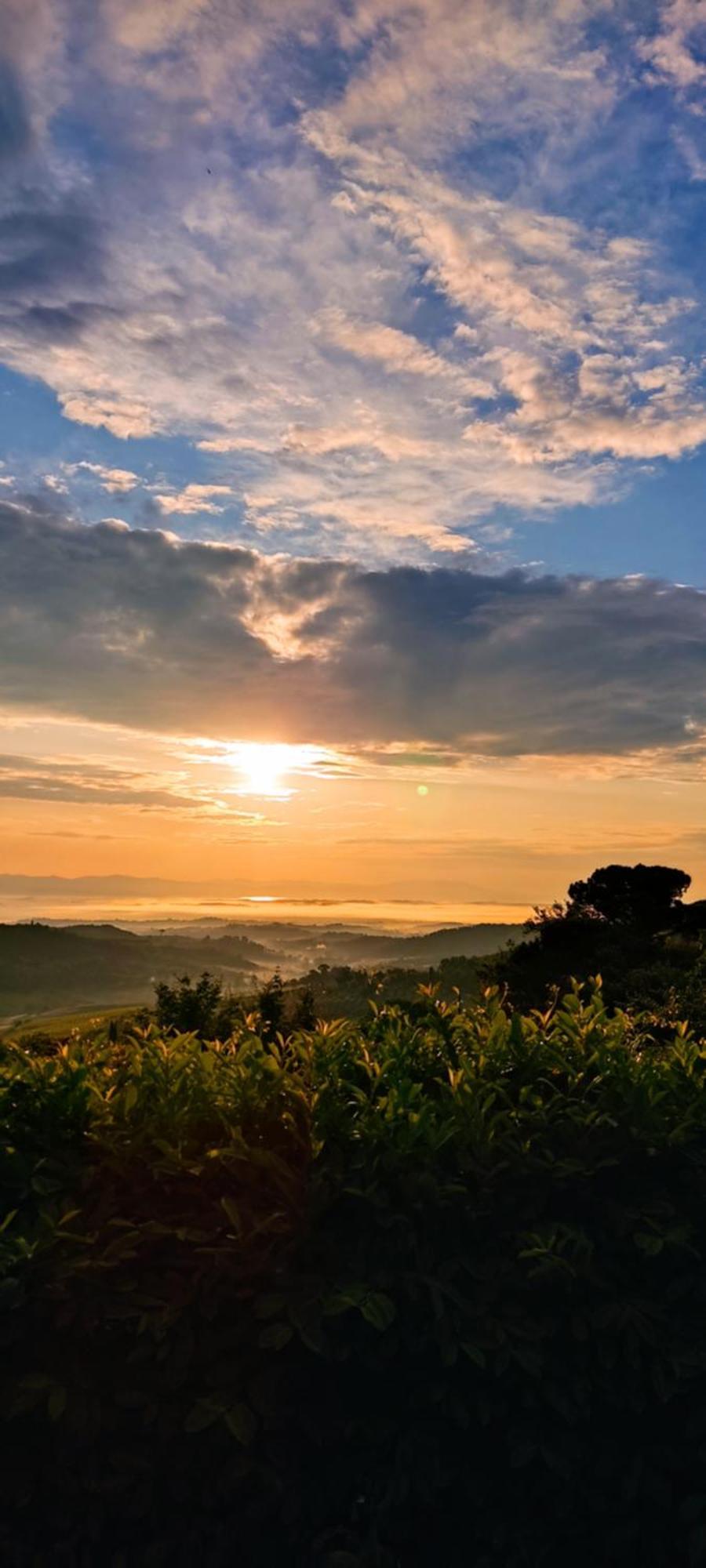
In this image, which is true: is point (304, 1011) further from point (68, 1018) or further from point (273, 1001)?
point (68, 1018)

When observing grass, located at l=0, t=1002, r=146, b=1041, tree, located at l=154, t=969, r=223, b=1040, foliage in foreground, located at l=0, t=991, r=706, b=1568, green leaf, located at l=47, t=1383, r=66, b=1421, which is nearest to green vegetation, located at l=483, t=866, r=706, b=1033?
tree, located at l=154, t=969, r=223, b=1040

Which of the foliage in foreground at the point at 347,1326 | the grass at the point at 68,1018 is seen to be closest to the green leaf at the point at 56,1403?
the foliage in foreground at the point at 347,1326

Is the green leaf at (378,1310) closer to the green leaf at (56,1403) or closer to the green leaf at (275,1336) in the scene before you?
the green leaf at (275,1336)

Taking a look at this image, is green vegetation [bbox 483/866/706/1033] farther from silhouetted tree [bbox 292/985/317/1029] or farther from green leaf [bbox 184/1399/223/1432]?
green leaf [bbox 184/1399/223/1432]

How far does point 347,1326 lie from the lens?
203 inches

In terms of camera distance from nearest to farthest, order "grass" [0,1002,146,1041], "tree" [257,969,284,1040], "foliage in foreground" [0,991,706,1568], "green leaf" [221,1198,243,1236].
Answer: "foliage in foreground" [0,991,706,1568] < "green leaf" [221,1198,243,1236] < "tree" [257,969,284,1040] < "grass" [0,1002,146,1041]

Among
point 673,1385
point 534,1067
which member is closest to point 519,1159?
point 534,1067

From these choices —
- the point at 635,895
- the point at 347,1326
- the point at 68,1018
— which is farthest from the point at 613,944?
the point at 347,1326

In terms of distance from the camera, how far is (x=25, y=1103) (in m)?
A: 5.87

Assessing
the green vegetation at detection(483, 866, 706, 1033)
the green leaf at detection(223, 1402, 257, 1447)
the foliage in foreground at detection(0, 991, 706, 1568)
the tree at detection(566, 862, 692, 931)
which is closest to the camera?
the green leaf at detection(223, 1402, 257, 1447)

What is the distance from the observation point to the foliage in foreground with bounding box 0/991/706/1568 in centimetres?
505

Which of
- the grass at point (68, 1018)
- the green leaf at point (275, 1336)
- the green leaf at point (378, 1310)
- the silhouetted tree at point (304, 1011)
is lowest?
the grass at point (68, 1018)

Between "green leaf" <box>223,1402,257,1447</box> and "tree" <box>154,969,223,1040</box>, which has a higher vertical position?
"tree" <box>154,969,223,1040</box>

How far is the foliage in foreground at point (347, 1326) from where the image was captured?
5047mm
